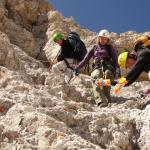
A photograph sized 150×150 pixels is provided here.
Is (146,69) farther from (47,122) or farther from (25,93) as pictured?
(47,122)

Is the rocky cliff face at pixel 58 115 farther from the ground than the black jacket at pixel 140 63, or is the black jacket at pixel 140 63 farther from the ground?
the black jacket at pixel 140 63

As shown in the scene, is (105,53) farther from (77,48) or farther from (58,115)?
(58,115)

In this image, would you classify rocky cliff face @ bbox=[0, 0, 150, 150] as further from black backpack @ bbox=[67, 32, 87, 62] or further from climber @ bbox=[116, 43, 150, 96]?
black backpack @ bbox=[67, 32, 87, 62]

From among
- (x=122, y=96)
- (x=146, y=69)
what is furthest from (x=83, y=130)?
(x=122, y=96)

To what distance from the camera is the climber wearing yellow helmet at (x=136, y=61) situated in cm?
950

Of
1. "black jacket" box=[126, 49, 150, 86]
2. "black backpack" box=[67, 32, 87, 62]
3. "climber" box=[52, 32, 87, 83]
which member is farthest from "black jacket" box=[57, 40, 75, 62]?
"black jacket" box=[126, 49, 150, 86]

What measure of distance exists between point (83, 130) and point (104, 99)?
3.14 metres

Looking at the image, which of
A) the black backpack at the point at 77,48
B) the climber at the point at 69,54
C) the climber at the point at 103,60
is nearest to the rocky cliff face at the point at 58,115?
the climber at the point at 103,60

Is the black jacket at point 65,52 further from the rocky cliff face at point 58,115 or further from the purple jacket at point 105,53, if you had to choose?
the purple jacket at point 105,53

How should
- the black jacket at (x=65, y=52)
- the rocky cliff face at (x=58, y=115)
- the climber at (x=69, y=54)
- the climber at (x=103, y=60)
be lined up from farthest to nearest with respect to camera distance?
the black jacket at (x=65, y=52) < the climber at (x=69, y=54) < the climber at (x=103, y=60) < the rocky cliff face at (x=58, y=115)

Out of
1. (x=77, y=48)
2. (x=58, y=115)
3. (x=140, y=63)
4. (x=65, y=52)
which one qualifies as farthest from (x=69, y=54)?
(x=58, y=115)

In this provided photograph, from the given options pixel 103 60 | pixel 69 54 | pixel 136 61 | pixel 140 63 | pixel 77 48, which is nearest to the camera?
pixel 140 63

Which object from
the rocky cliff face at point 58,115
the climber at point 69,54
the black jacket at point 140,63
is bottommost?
the rocky cliff face at point 58,115

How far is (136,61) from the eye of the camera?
9.61 m
